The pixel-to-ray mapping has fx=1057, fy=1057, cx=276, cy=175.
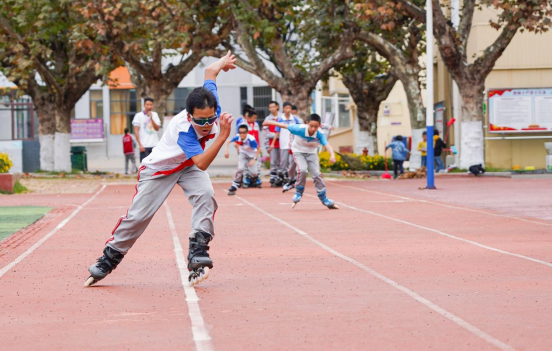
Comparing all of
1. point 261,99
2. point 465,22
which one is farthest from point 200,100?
point 261,99

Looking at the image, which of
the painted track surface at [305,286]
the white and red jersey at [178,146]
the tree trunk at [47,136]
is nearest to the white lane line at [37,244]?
the painted track surface at [305,286]

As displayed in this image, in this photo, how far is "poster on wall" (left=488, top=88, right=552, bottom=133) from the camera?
115ft

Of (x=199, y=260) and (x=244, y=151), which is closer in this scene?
(x=199, y=260)

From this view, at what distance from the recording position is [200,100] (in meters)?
8.48

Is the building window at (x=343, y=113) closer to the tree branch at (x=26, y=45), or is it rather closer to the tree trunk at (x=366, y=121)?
the tree trunk at (x=366, y=121)

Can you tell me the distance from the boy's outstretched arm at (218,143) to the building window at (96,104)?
193 ft

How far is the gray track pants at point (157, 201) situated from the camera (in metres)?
8.91

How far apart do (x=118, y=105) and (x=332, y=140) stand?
598 inches

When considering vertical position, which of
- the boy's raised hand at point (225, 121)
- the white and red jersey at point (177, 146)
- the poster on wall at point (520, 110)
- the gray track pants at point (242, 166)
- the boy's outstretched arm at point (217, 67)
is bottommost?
the gray track pants at point (242, 166)

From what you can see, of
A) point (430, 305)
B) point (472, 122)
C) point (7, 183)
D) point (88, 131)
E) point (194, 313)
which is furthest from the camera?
point (88, 131)

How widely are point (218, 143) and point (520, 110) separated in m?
28.2

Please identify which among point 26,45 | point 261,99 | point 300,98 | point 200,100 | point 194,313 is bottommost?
point 194,313

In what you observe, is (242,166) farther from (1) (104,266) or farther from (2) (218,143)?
(2) (218,143)

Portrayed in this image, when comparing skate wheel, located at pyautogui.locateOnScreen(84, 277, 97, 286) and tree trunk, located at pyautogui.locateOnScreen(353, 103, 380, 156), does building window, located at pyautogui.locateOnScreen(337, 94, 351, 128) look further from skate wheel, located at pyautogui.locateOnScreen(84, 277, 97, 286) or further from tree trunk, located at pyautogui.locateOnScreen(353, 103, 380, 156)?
skate wheel, located at pyautogui.locateOnScreen(84, 277, 97, 286)
